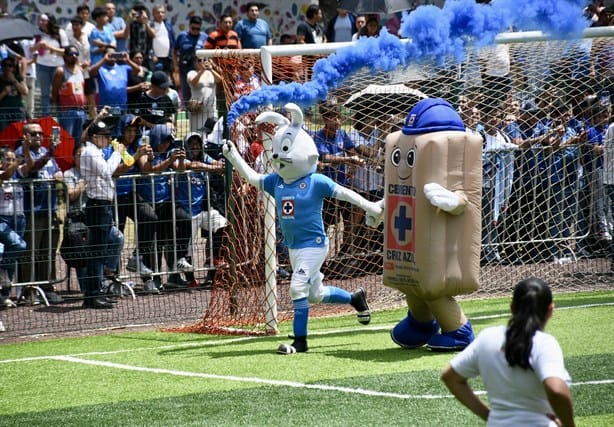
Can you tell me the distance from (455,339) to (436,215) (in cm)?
99

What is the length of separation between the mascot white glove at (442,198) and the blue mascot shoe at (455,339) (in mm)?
966

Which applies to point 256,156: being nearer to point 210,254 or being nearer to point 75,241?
point 210,254

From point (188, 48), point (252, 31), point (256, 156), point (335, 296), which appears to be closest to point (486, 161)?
point (256, 156)

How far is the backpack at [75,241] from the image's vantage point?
12172 mm

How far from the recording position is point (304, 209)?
9664mm

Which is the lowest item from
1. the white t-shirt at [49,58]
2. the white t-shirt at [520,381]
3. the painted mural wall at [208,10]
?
the white t-shirt at [520,381]

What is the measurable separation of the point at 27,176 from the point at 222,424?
6.21 metres

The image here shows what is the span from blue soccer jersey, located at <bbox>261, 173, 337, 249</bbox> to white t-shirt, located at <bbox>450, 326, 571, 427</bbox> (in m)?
5.08

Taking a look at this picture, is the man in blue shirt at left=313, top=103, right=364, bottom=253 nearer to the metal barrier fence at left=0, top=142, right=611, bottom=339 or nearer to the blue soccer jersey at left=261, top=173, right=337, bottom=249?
the metal barrier fence at left=0, top=142, right=611, bottom=339

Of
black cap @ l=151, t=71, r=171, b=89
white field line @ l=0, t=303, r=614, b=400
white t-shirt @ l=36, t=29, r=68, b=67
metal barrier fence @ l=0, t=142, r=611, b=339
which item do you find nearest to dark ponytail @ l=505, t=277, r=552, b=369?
white field line @ l=0, t=303, r=614, b=400

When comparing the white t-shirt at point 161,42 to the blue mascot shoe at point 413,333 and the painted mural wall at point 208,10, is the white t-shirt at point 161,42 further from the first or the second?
the blue mascot shoe at point 413,333

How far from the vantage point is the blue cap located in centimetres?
902

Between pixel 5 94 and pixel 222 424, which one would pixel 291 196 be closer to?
pixel 222 424

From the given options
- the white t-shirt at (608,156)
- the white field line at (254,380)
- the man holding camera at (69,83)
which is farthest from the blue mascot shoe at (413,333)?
the man holding camera at (69,83)
